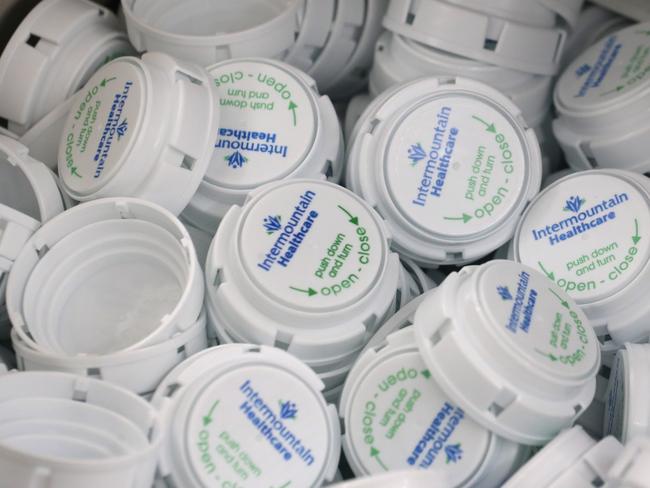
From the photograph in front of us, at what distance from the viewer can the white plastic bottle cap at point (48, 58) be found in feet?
5.39

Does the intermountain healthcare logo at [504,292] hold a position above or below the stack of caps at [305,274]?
above

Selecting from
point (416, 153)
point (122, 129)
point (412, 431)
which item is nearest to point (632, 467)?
point (412, 431)

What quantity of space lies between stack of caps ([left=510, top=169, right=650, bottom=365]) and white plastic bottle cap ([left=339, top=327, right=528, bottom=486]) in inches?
12.6

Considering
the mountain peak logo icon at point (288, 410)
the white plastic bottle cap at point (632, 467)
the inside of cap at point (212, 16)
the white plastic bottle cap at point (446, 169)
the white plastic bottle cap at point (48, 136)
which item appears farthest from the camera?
the inside of cap at point (212, 16)

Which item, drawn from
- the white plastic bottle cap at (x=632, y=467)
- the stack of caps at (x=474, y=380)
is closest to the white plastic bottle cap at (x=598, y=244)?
the stack of caps at (x=474, y=380)

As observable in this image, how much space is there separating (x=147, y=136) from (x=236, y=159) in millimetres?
213

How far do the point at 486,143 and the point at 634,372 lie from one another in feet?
1.72

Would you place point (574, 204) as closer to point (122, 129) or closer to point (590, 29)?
point (590, 29)

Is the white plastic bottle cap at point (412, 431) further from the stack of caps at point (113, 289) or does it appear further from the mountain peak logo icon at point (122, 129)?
the mountain peak logo icon at point (122, 129)

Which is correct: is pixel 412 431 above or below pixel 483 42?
below

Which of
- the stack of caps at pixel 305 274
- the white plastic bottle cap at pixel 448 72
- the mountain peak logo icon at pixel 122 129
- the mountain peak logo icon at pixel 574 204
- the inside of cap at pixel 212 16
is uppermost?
the white plastic bottle cap at pixel 448 72

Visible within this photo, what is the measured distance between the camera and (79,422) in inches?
44.2

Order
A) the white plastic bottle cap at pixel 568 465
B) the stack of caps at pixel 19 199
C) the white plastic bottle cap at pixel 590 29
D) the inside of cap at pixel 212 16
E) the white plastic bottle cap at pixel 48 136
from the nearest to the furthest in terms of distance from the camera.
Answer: the white plastic bottle cap at pixel 568 465
the stack of caps at pixel 19 199
the white plastic bottle cap at pixel 48 136
the inside of cap at pixel 212 16
the white plastic bottle cap at pixel 590 29

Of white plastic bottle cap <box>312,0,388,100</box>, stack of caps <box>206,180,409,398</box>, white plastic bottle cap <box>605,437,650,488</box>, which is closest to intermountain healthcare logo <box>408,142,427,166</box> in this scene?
stack of caps <box>206,180,409,398</box>
